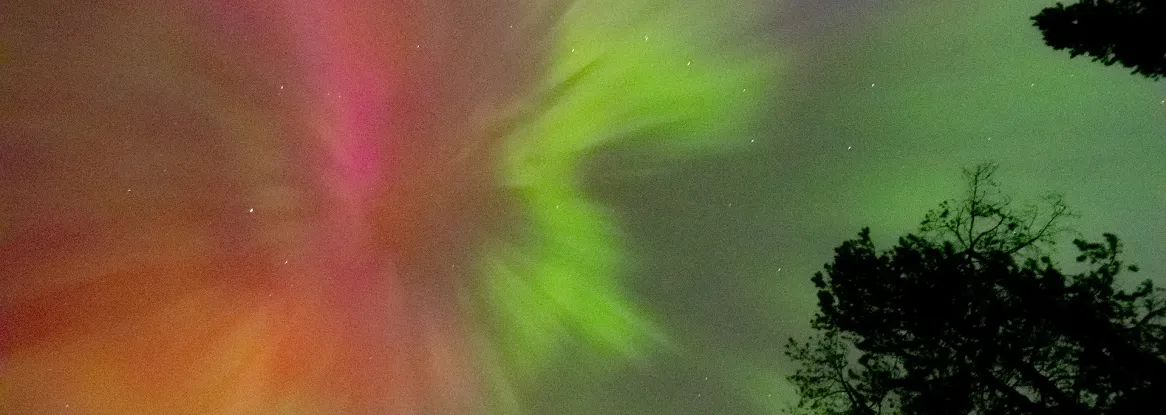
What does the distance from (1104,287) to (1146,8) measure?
1966 millimetres

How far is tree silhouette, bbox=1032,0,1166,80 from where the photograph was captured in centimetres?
391

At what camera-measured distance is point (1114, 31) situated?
402 cm

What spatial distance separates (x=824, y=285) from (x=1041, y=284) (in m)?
1.48

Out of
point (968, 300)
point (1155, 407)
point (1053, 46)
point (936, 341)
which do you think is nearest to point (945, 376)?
point (936, 341)

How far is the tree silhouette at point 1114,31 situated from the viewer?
391cm

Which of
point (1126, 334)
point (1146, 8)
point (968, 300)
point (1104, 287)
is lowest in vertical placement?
point (1126, 334)

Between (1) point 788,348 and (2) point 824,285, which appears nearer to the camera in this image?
(2) point 824,285

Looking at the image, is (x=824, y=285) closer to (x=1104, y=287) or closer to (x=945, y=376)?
(x=945, y=376)

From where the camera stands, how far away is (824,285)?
5637 millimetres

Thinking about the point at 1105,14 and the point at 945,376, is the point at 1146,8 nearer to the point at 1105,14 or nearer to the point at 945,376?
the point at 1105,14

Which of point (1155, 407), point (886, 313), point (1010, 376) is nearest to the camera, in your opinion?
point (1155, 407)

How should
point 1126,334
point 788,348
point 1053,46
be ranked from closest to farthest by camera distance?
point 1053,46 → point 1126,334 → point 788,348

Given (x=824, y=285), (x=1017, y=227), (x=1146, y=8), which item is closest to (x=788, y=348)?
(x=824, y=285)

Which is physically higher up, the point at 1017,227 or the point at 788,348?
the point at 788,348
